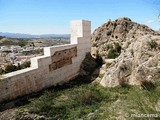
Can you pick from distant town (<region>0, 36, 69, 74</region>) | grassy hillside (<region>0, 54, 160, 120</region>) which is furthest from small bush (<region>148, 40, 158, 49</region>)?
distant town (<region>0, 36, 69, 74</region>)

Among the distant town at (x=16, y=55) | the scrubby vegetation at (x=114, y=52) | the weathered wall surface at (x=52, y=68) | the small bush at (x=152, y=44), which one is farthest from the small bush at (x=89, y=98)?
the scrubby vegetation at (x=114, y=52)

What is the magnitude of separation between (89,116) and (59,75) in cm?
383

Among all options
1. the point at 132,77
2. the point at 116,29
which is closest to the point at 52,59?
the point at 132,77

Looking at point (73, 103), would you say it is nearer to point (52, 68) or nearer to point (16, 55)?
point (52, 68)

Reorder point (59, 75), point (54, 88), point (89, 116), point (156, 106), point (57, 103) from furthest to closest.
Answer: point (59, 75) → point (54, 88) → point (57, 103) → point (89, 116) → point (156, 106)

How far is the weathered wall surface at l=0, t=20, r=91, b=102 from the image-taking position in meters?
6.68

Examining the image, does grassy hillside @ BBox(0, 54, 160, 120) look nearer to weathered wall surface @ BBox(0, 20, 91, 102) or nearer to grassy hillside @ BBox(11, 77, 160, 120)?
grassy hillside @ BBox(11, 77, 160, 120)

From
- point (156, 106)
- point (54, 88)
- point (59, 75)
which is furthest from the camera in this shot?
point (59, 75)

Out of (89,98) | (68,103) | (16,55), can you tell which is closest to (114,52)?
(89,98)

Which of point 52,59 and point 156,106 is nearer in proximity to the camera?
point 156,106

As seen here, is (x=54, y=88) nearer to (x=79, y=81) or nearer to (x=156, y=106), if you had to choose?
(x=79, y=81)

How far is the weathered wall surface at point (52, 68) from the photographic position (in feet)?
21.9

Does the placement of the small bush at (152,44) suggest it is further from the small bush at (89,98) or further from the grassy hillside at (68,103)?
the small bush at (89,98)

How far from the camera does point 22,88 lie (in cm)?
704
